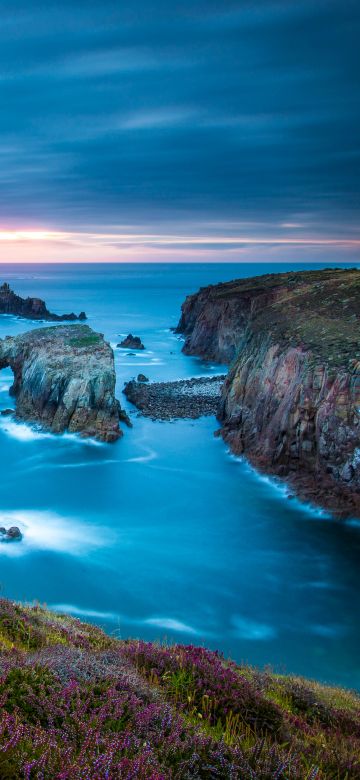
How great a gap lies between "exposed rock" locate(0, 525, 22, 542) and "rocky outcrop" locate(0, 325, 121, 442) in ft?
42.6

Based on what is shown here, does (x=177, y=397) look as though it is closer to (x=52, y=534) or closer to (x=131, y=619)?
(x=52, y=534)

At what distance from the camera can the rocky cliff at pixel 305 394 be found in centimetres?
2677

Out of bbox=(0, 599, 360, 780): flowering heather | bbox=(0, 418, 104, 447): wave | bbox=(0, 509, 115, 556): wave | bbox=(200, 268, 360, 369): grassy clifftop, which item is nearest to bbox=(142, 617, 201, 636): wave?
bbox=(0, 509, 115, 556): wave

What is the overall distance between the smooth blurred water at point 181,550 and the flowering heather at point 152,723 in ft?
30.5

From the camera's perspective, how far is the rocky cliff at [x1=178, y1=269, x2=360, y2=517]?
2677 centimetres

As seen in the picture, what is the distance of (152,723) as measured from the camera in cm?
555

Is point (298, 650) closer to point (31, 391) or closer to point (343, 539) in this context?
point (343, 539)

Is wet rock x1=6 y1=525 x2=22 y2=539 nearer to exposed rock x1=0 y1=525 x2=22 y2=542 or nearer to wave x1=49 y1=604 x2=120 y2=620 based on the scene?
exposed rock x1=0 y1=525 x2=22 y2=542

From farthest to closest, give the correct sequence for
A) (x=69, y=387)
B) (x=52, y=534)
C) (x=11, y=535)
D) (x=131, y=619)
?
(x=69, y=387) < (x=52, y=534) < (x=11, y=535) < (x=131, y=619)

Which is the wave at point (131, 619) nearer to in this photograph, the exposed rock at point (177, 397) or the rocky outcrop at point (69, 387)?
the rocky outcrop at point (69, 387)

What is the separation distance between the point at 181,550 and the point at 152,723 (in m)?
19.3

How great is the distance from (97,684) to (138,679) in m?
0.75

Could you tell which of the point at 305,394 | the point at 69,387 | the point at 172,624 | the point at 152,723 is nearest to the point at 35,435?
the point at 69,387

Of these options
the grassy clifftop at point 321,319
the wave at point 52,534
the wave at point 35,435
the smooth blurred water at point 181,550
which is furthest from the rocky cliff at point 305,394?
the wave at point 52,534
